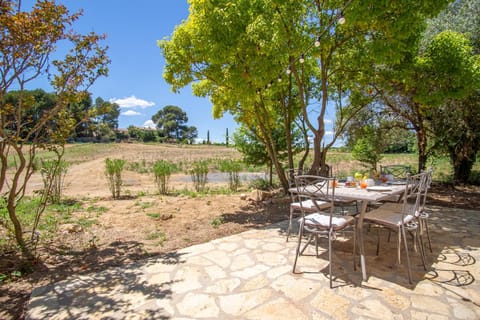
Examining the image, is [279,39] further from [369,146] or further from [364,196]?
[369,146]

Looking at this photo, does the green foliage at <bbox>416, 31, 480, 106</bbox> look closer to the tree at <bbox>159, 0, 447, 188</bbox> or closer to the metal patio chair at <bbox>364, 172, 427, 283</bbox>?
the tree at <bbox>159, 0, 447, 188</bbox>

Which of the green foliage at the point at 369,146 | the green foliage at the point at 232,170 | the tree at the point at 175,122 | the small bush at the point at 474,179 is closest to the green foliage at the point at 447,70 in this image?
the green foliage at the point at 369,146

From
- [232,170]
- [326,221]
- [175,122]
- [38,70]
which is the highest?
[175,122]

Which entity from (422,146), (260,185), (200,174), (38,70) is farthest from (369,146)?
(38,70)

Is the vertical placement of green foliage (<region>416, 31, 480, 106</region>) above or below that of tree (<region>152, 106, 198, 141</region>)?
below

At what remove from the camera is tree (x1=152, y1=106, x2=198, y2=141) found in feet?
239

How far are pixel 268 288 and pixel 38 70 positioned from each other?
10.6ft

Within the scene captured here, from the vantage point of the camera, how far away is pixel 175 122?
239 ft

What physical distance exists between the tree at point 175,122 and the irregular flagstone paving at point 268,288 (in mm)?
70975

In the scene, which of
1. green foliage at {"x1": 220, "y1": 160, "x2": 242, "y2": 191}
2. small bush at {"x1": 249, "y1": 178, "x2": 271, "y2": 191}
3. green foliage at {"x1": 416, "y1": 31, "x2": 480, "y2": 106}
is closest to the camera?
green foliage at {"x1": 416, "y1": 31, "x2": 480, "y2": 106}

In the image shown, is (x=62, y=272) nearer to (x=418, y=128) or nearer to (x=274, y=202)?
(x=274, y=202)

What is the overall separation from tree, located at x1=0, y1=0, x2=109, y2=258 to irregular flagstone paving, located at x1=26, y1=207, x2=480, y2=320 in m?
1.32

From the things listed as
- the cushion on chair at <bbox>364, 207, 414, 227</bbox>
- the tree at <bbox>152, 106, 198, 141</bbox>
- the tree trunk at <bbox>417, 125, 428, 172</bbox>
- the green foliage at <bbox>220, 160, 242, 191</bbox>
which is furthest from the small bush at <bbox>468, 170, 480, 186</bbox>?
the tree at <bbox>152, 106, 198, 141</bbox>

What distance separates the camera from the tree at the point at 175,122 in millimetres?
72800
